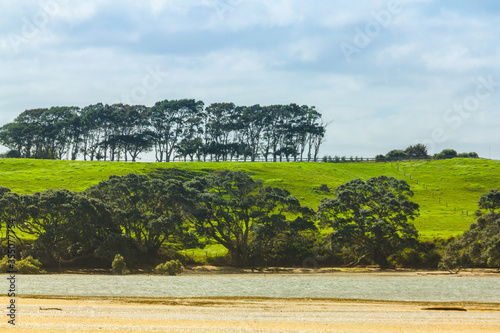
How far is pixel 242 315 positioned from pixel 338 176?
114431mm

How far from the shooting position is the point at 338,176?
140 meters

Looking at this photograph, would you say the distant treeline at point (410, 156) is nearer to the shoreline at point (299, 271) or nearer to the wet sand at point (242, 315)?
the shoreline at point (299, 271)

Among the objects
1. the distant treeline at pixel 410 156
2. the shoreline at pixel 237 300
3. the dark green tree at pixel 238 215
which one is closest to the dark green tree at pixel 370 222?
the dark green tree at pixel 238 215

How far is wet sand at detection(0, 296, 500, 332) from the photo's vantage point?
23.1 m

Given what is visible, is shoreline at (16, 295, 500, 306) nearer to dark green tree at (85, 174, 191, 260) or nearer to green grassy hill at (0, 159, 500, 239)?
dark green tree at (85, 174, 191, 260)

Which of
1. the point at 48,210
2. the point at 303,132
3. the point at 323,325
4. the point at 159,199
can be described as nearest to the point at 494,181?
the point at 303,132

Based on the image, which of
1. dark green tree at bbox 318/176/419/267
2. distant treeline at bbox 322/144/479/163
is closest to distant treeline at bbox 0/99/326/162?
distant treeline at bbox 322/144/479/163

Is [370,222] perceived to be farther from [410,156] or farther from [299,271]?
[410,156]

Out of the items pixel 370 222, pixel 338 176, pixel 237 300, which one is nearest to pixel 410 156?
pixel 338 176

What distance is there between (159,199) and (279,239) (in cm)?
1858

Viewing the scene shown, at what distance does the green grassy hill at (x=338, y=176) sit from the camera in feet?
343

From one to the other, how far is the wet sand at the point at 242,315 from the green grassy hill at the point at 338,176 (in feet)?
187

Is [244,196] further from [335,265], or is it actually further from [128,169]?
[128,169]

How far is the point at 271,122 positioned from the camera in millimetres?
182625
